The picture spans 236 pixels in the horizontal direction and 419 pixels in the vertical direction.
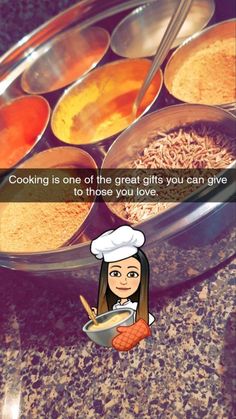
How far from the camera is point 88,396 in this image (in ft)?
1.96

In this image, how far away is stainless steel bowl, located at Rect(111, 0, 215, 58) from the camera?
89 cm

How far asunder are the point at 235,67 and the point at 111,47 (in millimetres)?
216

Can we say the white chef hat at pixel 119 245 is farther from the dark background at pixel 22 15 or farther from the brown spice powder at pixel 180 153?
the dark background at pixel 22 15

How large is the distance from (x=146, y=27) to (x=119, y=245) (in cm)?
52

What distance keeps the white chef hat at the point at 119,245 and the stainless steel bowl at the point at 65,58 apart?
0.43m

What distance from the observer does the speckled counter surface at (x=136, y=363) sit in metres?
0.56

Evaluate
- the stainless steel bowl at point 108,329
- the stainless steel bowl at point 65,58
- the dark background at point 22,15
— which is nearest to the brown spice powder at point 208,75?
the stainless steel bowl at point 65,58

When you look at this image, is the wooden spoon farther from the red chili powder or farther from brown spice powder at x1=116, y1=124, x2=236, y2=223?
the red chili powder

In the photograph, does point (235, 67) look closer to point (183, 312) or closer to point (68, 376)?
point (183, 312)

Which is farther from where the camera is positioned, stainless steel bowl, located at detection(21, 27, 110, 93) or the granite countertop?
stainless steel bowl, located at detection(21, 27, 110, 93)

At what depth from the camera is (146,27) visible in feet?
3.07

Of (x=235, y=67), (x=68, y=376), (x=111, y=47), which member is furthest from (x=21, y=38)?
(x=68, y=376)

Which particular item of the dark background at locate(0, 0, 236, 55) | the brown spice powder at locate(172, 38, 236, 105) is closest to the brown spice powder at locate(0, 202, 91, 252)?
the brown spice powder at locate(172, 38, 236, 105)

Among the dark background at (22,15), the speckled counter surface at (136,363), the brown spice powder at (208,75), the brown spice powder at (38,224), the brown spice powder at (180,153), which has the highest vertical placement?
the dark background at (22,15)
